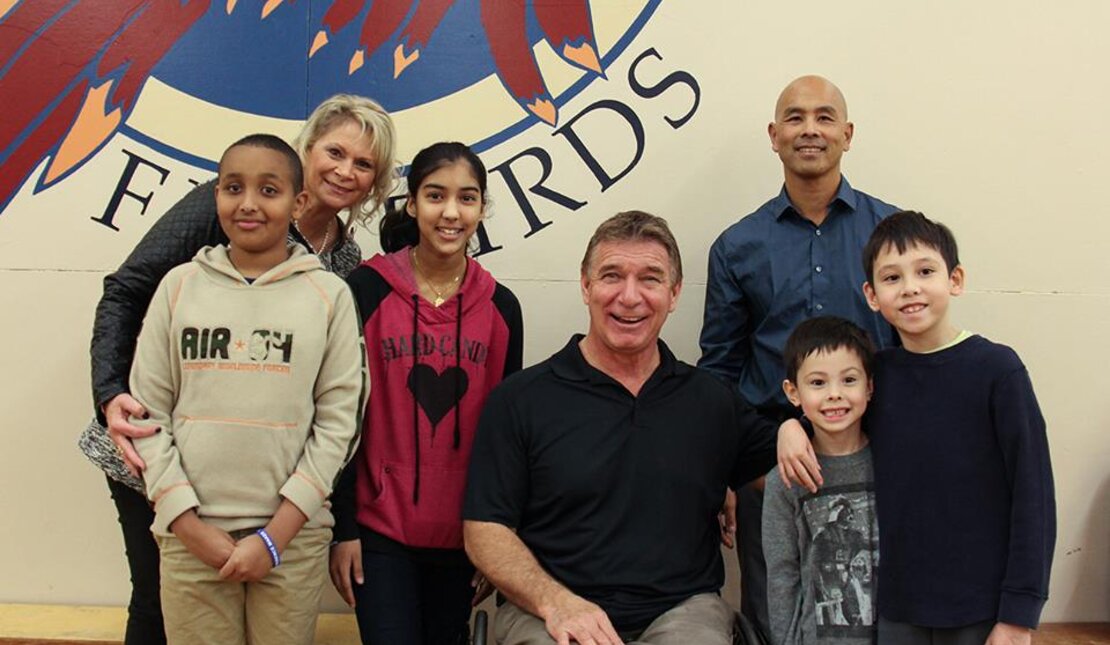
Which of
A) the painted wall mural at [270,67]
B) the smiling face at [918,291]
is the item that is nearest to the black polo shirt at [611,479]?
the smiling face at [918,291]

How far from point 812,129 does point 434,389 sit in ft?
4.33

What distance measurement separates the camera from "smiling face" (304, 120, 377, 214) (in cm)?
248

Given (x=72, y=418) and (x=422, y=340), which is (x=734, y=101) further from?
(x=72, y=418)

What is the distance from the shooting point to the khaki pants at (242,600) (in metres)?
2.05

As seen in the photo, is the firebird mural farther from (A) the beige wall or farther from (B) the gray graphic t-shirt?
(B) the gray graphic t-shirt

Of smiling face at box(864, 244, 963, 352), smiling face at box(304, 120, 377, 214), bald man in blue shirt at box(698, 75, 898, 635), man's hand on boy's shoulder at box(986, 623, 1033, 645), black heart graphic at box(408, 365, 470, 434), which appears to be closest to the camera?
man's hand on boy's shoulder at box(986, 623, 1033, 645)

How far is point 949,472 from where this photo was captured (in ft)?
6.49

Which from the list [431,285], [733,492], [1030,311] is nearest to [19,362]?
[431,285]

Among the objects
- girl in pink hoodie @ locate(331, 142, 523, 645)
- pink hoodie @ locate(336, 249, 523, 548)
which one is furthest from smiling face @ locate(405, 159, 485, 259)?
pink hoodie @ locate(336, 249, 523, 548)

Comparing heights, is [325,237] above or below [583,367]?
above

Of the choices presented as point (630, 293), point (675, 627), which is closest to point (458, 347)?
point (630, 293)

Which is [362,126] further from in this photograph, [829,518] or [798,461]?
[829,518]

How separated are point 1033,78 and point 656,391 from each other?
187 centimetres

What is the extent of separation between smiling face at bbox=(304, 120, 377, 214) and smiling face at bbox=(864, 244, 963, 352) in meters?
1.39
